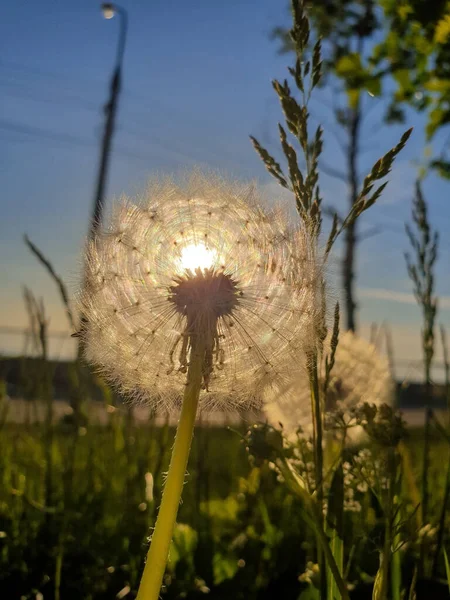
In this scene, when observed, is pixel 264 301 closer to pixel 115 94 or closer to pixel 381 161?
pixel 381 161

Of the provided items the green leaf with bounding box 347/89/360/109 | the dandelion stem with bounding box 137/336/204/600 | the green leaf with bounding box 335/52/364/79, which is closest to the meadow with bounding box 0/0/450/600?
the dandelion stem with bounding box 137/336/204/600

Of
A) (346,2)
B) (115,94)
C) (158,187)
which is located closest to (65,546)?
(158,187)

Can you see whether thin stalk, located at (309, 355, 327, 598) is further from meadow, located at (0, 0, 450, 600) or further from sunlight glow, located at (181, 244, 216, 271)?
sunlight glow, located at (181, 244, 216, 271)

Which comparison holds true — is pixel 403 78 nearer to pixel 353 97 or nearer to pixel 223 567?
pixel 353 97

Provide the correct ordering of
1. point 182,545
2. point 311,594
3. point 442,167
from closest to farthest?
point 311,594
point 182,545
point 442,167

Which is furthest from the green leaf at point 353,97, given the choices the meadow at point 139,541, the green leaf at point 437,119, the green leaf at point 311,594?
the green leaf at point 311,594

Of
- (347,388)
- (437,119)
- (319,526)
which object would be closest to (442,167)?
(437,119)
